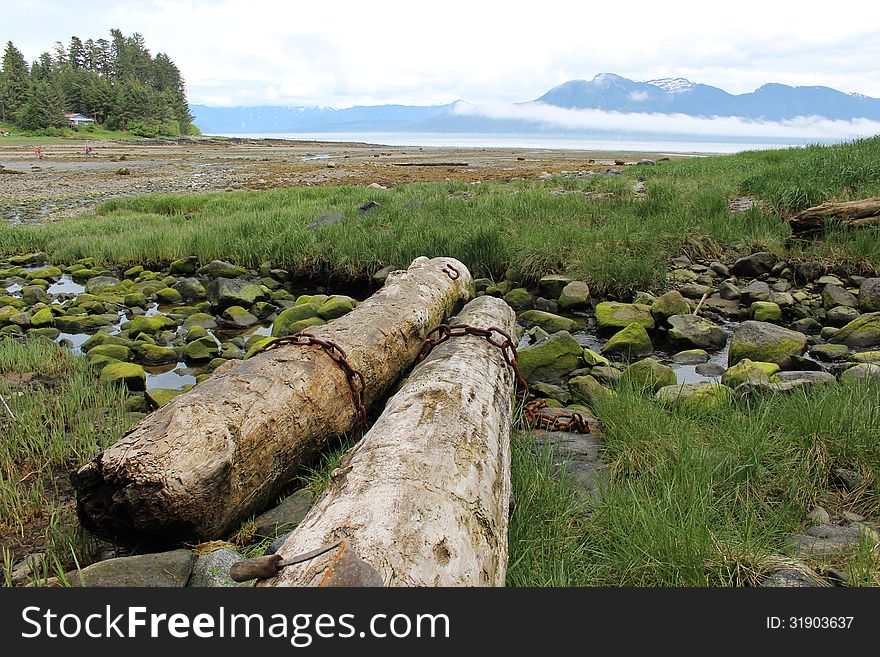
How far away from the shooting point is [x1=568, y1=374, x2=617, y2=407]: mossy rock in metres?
4.50

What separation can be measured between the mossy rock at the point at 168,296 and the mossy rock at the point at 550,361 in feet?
18.2

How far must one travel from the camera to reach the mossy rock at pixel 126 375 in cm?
497

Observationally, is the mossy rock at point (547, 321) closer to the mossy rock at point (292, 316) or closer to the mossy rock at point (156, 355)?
the mossy rock at point (292, 316)

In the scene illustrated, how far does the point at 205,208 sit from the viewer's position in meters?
14.2

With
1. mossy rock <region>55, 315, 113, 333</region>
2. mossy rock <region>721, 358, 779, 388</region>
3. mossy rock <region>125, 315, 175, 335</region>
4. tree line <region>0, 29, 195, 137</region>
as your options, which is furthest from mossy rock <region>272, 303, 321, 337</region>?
tree line <region>0, 29, 195, 137</region>

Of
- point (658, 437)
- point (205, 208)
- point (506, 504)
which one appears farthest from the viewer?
point (205, 208)

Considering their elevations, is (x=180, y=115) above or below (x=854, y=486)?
above

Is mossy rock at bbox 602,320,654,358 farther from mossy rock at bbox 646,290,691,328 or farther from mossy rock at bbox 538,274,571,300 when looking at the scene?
mossy rock at bbox 538,274,571,300

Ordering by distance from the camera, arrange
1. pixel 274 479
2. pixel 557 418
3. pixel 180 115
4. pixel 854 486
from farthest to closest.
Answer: pixel 180 115, pixel 557 418, pixel 274 479, pixel 854 486

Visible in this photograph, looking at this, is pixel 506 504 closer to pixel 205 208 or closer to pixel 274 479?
pixel 274 479

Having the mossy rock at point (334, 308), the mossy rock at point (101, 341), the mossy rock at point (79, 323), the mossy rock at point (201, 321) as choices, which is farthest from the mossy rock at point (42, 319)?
the mossy rock at point (334, 308)

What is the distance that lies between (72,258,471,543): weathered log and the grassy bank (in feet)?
15.0
